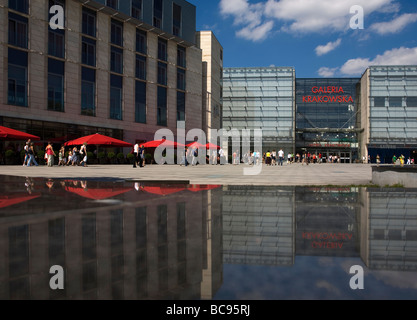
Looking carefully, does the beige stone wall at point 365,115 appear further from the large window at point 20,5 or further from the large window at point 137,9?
the large window at point 20,5

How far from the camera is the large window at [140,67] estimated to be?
40219 mm

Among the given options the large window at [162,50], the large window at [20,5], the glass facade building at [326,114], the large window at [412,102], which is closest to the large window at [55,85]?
the large window at [20,5]

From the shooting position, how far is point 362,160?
239ft

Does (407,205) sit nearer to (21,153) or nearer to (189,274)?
(189,274)

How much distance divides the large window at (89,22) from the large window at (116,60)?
2694 mm

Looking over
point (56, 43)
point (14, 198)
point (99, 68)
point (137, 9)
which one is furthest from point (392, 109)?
point (14, 198)

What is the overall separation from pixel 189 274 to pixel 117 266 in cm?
58

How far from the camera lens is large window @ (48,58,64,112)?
31.8 metres

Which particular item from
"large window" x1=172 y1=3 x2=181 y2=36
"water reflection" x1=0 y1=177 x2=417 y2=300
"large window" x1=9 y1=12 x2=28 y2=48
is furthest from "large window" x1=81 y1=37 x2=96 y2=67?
"water reflection" x1=0 y1=177 x2=417 y2=300

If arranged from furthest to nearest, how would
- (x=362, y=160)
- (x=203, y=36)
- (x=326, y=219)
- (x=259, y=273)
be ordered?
(x=362, y=160) < (x=203, y=36) < (x=326, y=219) < (x=259, y=273)

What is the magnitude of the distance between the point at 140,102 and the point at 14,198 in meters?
34.7

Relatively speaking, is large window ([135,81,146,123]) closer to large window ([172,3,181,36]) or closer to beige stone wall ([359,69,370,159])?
large window ([172,3,181,36])

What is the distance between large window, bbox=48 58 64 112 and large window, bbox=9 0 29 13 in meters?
4.18
